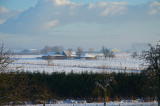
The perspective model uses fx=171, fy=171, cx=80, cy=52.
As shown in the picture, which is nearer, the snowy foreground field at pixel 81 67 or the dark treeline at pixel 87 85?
the dark treeline at pixel 87 85

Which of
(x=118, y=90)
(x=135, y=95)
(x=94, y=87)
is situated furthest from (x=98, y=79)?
(x=135, y=95)

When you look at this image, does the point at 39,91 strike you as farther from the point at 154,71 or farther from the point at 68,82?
the point at 154,71

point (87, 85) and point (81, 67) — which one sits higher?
point (81, 67)

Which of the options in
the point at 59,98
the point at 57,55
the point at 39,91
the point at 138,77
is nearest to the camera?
the point at 39,91

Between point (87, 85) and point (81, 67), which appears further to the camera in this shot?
point (81, 67)

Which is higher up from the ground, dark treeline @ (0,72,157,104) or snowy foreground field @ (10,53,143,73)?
snowy foreground field @ (10,53,143,73)

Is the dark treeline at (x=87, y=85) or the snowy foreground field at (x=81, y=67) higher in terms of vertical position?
the snowy foreground field at (x=81, y=67)

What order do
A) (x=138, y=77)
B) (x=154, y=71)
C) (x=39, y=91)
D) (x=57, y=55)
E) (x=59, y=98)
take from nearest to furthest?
(x=154, y=71) < (x=39, y=91) < (x=59, y=98) < (x=138, y=77) < (x=57, y=55)

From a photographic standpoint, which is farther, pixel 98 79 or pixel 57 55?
pixel 57 55

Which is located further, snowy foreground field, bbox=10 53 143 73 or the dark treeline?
snowy foreground field, bbox=10 53 143 73

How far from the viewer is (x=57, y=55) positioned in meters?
85.8

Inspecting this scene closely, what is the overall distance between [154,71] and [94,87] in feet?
24.1

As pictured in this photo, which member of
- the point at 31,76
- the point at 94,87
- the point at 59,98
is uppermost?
the point at 31,76

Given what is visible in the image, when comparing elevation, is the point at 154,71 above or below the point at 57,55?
below
